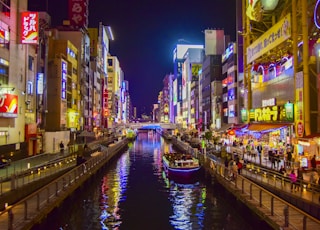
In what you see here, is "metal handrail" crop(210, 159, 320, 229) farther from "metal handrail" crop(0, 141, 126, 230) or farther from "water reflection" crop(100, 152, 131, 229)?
"metal handrail" crop(0, 141, 126, 230)

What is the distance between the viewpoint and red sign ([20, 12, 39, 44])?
43.5 meters

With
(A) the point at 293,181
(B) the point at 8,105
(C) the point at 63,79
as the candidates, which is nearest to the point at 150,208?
(A) the point at 293,181

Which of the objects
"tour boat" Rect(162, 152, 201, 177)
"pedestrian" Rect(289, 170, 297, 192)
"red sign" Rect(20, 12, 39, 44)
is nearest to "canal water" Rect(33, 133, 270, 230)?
"tour boat" Rect(162, 152, 201, 177)

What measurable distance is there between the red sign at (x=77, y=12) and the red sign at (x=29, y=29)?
164ft

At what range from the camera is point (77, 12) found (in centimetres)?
9306

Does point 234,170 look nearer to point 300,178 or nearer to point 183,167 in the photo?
point 300,178

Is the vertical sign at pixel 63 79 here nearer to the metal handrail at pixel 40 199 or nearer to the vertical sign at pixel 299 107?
the metal handrail at pixel 40 199

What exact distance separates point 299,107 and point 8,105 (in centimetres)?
2932

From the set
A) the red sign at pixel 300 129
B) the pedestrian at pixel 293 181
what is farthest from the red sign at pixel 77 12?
the pedestrian at pixel 293 181

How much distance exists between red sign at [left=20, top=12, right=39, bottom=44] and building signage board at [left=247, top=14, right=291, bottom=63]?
27.9 m

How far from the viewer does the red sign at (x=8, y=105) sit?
37.8m

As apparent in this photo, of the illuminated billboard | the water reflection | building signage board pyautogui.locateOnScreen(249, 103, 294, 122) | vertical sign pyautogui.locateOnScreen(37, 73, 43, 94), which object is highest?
the illuminated billboard

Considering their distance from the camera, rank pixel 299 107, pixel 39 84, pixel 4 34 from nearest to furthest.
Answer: pixel 299 107 → pixel 4 34 → pixel 39 84

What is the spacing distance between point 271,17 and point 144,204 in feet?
117
